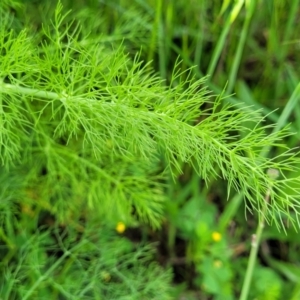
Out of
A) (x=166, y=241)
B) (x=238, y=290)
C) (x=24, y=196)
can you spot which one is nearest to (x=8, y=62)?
(x=24, y=196)

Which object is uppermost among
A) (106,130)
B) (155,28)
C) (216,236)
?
(155,28)

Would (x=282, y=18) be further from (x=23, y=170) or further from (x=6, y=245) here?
(x=6, y=245)

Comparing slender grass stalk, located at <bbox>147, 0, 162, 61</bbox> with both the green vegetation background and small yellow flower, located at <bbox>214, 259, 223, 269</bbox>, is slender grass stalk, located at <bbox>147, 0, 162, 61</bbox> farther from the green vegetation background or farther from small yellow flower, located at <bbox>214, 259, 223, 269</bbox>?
small yellow flower, located at <bbox>214, 259, 223, 269</bbox>

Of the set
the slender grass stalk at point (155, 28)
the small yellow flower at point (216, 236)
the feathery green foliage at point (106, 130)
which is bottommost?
the small yellow flower at point (216, 236)

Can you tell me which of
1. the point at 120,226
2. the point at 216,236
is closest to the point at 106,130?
the point at 120,226

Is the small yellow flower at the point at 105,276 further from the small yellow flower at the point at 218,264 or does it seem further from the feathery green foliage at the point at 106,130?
the small yellow flower at the point at 218,264

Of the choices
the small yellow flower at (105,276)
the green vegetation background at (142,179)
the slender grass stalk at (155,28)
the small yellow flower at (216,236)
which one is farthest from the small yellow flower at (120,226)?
the slender grass stalk at (155,28)

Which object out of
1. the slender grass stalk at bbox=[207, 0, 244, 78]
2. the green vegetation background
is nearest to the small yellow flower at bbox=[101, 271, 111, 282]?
the green vegetation background

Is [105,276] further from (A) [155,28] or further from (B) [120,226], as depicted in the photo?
(A) [155,28]
